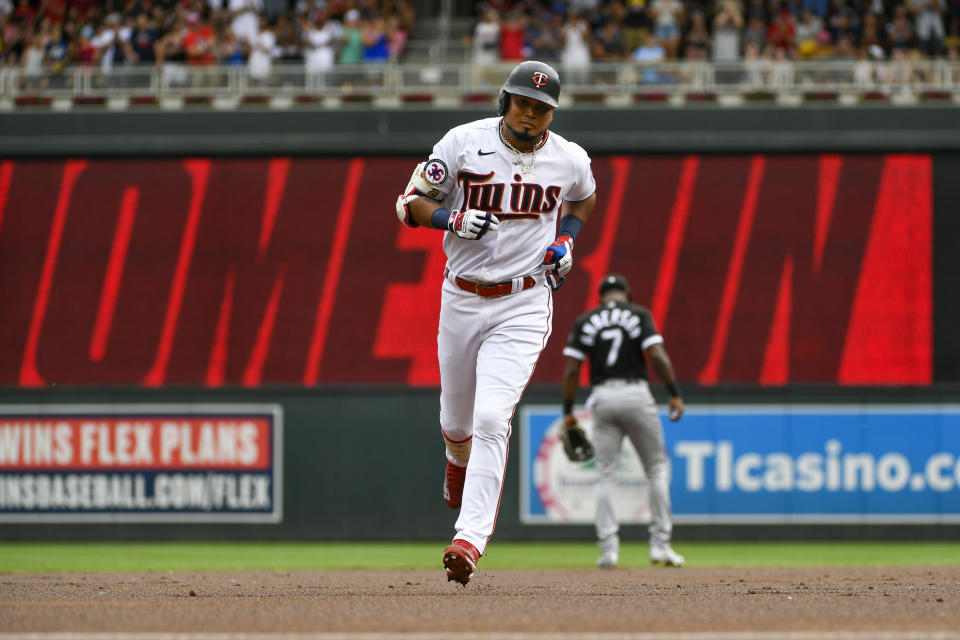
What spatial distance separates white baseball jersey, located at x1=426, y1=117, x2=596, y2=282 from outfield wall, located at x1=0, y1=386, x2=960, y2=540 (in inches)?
321

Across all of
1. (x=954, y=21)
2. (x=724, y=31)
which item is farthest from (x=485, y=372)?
(x=954, y=21)

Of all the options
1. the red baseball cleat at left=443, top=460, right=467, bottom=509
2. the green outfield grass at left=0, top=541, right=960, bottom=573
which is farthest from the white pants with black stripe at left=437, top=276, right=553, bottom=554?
the green outfield grass at left=0, top=541, right=960, bottom=573

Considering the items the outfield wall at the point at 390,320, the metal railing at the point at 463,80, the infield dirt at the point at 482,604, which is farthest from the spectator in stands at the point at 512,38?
the infield dirt at the point at 482,604

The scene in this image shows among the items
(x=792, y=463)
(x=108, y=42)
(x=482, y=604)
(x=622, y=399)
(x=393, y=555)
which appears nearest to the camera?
(x=482, y=604)

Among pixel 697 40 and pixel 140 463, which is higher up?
pixel 697 40

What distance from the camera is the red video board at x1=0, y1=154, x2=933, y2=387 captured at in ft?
51.1

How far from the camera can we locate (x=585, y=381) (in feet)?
51.3

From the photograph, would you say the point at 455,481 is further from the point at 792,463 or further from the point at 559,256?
the point at 792,463

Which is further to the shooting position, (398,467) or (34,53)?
(34,53)

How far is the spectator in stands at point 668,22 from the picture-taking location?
57.1ft

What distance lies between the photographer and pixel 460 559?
250 inches

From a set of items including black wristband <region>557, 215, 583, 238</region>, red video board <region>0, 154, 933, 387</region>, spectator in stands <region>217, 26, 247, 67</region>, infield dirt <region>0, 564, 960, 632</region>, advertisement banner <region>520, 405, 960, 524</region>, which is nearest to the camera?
infield dirt <region>0, 564, 960, 632</region>

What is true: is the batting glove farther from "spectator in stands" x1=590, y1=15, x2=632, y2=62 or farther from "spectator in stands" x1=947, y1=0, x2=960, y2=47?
"spectator in stands" x1=947, y1=0, x2=960, y2=47

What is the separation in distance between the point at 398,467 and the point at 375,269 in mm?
2269
